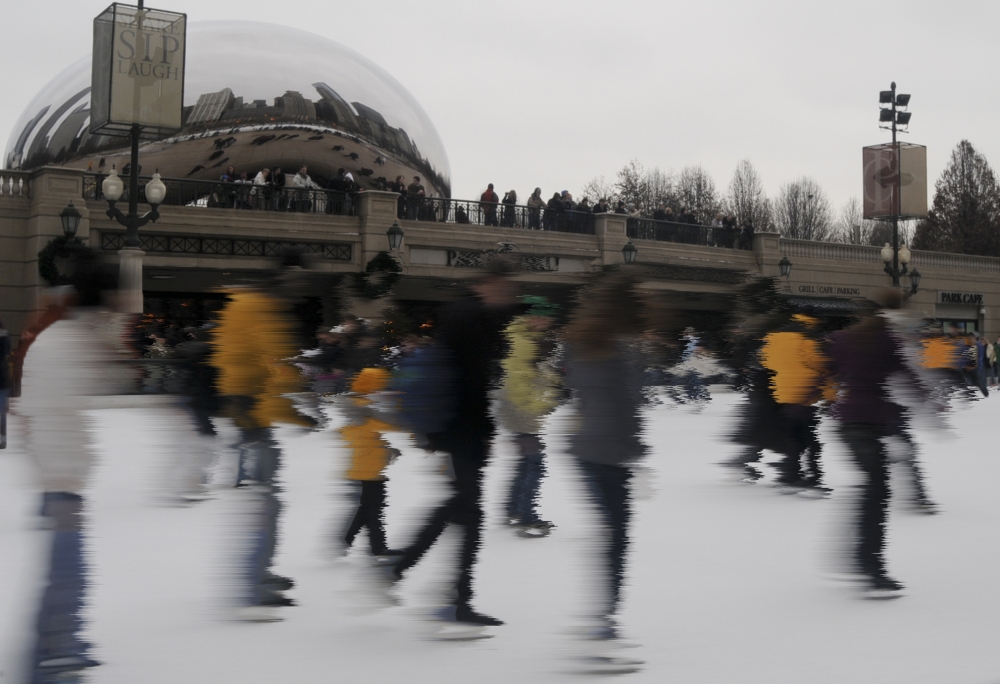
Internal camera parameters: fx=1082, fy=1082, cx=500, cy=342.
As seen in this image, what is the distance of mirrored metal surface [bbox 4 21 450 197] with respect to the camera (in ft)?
107

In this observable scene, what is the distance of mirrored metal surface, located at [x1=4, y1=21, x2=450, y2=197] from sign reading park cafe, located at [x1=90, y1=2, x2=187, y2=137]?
36.8 ft

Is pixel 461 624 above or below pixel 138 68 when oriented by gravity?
below

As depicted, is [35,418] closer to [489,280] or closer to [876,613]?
[489,280]

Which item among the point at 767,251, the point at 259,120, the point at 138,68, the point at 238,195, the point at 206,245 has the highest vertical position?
the point at 259,120

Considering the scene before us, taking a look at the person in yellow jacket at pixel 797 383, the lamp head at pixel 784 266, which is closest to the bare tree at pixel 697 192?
the lamp head at pixel 784 266

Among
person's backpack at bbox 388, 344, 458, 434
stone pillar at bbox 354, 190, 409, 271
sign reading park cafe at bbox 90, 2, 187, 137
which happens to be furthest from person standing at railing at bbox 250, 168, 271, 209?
person's backpack at bbox 388, 344, 458, 434

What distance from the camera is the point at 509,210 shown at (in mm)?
31469

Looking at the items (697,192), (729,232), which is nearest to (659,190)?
(697,192)

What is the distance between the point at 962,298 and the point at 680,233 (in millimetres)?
15821

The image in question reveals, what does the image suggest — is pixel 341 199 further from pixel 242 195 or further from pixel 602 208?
pixel 602 208

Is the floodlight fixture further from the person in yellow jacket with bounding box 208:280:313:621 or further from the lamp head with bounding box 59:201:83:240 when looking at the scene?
the person in yellow jacket with bounding box 208:280:313:621

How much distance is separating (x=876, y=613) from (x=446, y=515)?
6.55 feet

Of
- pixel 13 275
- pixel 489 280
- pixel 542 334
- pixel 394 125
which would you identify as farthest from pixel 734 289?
pixel 394 125

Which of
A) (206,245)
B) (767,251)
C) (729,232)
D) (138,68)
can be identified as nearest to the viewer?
(138,68)
